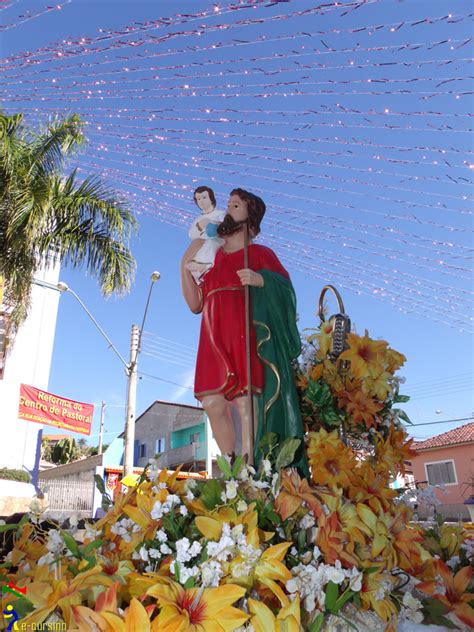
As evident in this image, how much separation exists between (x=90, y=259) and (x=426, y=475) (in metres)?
18.5

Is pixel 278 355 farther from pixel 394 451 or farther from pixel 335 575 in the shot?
pixel 335 575

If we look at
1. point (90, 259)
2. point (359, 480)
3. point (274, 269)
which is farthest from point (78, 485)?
point (359, 480)

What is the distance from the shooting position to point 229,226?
144 inches

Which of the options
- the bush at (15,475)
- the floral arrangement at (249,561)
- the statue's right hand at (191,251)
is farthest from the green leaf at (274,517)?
the bush at (15,475)

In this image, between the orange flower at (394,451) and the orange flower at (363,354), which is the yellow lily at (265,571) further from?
the orange flower at (363,354)

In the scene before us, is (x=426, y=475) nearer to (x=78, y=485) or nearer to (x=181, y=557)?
(x=78, y=485)

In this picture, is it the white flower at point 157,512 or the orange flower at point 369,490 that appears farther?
the orange flower at point 369,490

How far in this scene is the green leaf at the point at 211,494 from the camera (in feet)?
5.12

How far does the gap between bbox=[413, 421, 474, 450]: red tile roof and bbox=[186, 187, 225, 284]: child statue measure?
2008 centimetres

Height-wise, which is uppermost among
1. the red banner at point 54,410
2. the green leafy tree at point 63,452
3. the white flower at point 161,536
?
the green leafy tree at point 63,452

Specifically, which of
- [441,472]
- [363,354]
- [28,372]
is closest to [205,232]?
[363,354]

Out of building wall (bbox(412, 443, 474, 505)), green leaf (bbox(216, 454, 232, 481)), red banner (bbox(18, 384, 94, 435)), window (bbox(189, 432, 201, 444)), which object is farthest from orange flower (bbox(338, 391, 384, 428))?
window (bbox(189, 432, 201, 444))

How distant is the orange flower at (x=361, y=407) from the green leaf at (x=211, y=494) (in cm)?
106

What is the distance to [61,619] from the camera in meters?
1.24
